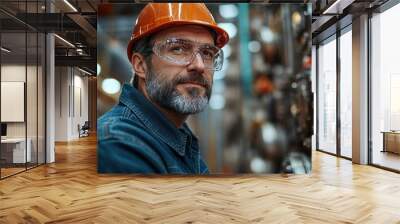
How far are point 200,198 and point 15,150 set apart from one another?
4.18m

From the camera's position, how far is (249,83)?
6.57m

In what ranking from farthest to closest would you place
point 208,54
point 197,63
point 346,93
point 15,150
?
point 346,93
point 15,150
point 208,54
point 197,63

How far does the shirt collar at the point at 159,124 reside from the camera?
20.6 feet

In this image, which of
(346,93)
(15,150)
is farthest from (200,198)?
(346,93)

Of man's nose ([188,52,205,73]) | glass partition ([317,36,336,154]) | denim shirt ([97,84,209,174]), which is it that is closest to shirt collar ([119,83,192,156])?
denim shirt ([97,84,209,174])

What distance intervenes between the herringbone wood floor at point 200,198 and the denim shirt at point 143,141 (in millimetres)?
228

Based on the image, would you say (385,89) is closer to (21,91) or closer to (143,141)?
(143,141)

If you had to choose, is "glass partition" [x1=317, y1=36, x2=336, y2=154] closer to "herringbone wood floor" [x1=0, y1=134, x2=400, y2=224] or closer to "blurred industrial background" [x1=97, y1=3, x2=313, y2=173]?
"herringbone wood floor" [x1=0, y1=134, x2=400, y2=224]

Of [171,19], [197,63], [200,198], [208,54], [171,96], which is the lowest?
[200,198]

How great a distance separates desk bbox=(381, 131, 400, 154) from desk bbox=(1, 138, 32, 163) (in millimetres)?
7115

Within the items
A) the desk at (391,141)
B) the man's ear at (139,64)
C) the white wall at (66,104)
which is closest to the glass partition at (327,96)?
the desk at (391,141)

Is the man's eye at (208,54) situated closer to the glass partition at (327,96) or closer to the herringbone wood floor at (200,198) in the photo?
the herringbone wood floor at (200,198)

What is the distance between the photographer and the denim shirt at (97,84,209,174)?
6285mm

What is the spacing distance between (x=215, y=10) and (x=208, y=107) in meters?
1.64
